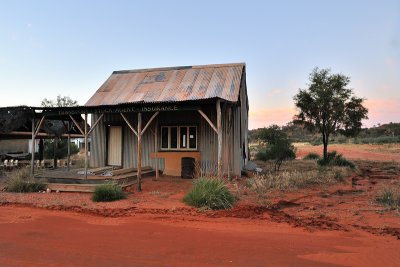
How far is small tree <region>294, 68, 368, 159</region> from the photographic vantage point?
21734 millimetres

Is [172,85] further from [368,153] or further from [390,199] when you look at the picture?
[368,153]

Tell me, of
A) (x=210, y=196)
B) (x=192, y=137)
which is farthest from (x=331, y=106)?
(x=210, y=196)

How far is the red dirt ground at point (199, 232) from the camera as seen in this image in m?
5.09

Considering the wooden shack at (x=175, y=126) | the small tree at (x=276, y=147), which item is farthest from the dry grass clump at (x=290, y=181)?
the small tree at (x=276, y=147)

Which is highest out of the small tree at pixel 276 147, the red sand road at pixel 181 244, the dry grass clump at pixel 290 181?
the small tree at pixel 276 147

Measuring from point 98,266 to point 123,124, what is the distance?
1231 cm

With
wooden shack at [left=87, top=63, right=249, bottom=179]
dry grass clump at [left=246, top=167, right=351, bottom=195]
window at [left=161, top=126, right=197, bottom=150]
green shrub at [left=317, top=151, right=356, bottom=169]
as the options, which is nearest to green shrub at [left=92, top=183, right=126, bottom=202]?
wooden shack at [left=87, top=63, right=249, bottom=179]

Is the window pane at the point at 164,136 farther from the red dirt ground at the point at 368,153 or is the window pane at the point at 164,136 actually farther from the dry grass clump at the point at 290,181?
the red dirt ground at the point at 368,153

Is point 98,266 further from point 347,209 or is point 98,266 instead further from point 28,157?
point 28,157

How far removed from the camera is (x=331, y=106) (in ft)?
71.7

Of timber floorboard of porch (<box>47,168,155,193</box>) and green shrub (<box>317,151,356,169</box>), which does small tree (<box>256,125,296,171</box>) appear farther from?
timber floorboard of porch (<box>47,168,155,193</box>)

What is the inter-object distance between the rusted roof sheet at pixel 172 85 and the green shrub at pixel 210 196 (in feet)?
20.4

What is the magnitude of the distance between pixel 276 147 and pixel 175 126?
559cm

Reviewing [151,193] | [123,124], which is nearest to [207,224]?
[151,193]
